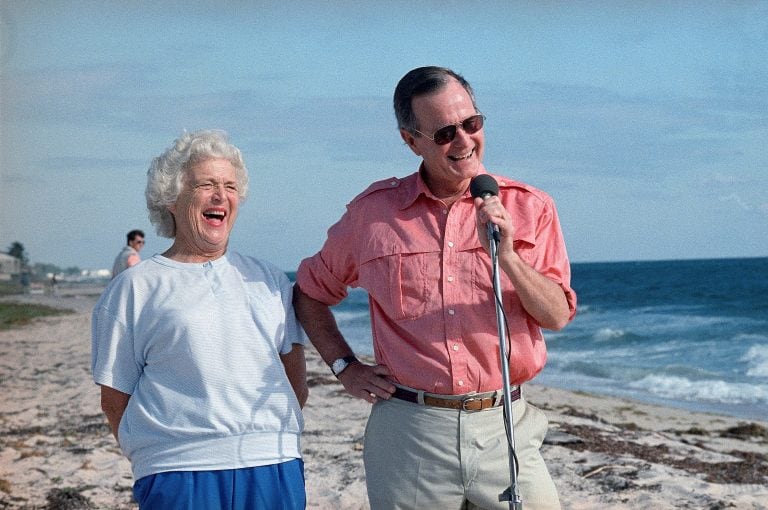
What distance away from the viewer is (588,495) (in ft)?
18.3

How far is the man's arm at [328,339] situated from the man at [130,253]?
6582 millimetres

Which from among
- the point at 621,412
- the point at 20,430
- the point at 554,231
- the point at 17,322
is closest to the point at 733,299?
the point at 17,322

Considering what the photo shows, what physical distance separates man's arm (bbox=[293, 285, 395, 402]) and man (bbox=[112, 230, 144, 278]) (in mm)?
6582

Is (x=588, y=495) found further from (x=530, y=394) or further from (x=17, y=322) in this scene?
(x=17, y=322)

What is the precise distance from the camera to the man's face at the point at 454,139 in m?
2.75

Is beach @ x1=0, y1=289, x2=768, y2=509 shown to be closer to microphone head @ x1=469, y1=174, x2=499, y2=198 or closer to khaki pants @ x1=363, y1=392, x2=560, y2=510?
khaki pants @ x1=363, y1=392, x2=560, y2=510

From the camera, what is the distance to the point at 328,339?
302 cm

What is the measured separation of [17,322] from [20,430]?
664 inches

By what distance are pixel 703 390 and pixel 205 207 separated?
1300 cm

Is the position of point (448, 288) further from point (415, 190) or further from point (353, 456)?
point (353, 456)

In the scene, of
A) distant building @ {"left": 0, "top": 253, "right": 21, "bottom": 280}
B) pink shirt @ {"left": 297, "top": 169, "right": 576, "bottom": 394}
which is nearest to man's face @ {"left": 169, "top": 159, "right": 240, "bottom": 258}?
pink shirt @ {"left": 297, "top": 169, "right": 576, "bottom": 394}

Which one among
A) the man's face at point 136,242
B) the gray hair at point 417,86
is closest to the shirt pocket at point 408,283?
the gray hair at point 417,86

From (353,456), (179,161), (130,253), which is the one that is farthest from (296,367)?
(130,253)

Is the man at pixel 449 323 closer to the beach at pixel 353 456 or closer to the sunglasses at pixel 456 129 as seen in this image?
the sunglasses at pixel 456 129
